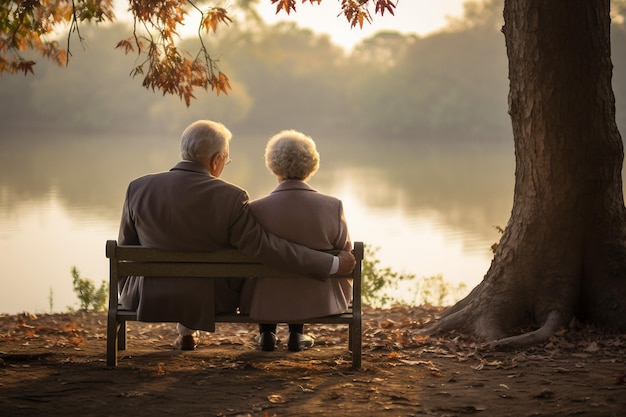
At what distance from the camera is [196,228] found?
15.1ft

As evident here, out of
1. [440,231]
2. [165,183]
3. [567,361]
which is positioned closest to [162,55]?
[165,183]

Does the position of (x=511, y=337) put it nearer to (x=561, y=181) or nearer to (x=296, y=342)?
(x=561, y=181)

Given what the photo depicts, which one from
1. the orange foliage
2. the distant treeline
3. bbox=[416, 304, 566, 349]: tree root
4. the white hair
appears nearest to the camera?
the white hair

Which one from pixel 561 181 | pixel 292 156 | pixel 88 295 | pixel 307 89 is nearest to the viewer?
pixel 292 156

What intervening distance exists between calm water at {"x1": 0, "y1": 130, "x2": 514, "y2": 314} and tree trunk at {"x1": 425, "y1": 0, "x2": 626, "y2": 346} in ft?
19.0

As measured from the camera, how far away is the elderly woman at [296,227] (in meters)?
4.74

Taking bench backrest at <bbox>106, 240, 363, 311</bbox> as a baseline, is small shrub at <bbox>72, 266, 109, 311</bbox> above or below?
below

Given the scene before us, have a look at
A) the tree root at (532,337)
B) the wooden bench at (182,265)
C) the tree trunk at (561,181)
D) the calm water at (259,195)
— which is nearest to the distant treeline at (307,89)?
the calm water at (259,195)

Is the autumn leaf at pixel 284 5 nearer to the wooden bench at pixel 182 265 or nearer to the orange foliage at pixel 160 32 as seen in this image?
the orange foliage at pixel 160 32

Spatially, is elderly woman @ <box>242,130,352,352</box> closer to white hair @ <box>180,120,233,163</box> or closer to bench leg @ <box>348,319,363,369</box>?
bench leg @ <box>348,319,363,369</box>

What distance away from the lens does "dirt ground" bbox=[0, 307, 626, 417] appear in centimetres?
404

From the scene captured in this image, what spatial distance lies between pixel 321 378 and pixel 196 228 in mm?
994

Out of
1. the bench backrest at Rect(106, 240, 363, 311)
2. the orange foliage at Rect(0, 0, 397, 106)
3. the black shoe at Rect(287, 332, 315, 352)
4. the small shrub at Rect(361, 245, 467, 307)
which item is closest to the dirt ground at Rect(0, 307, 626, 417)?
the black shoe at Rect(287, 332, 315, 352)

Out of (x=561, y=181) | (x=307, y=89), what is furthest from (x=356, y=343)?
(x=307, y=89)
